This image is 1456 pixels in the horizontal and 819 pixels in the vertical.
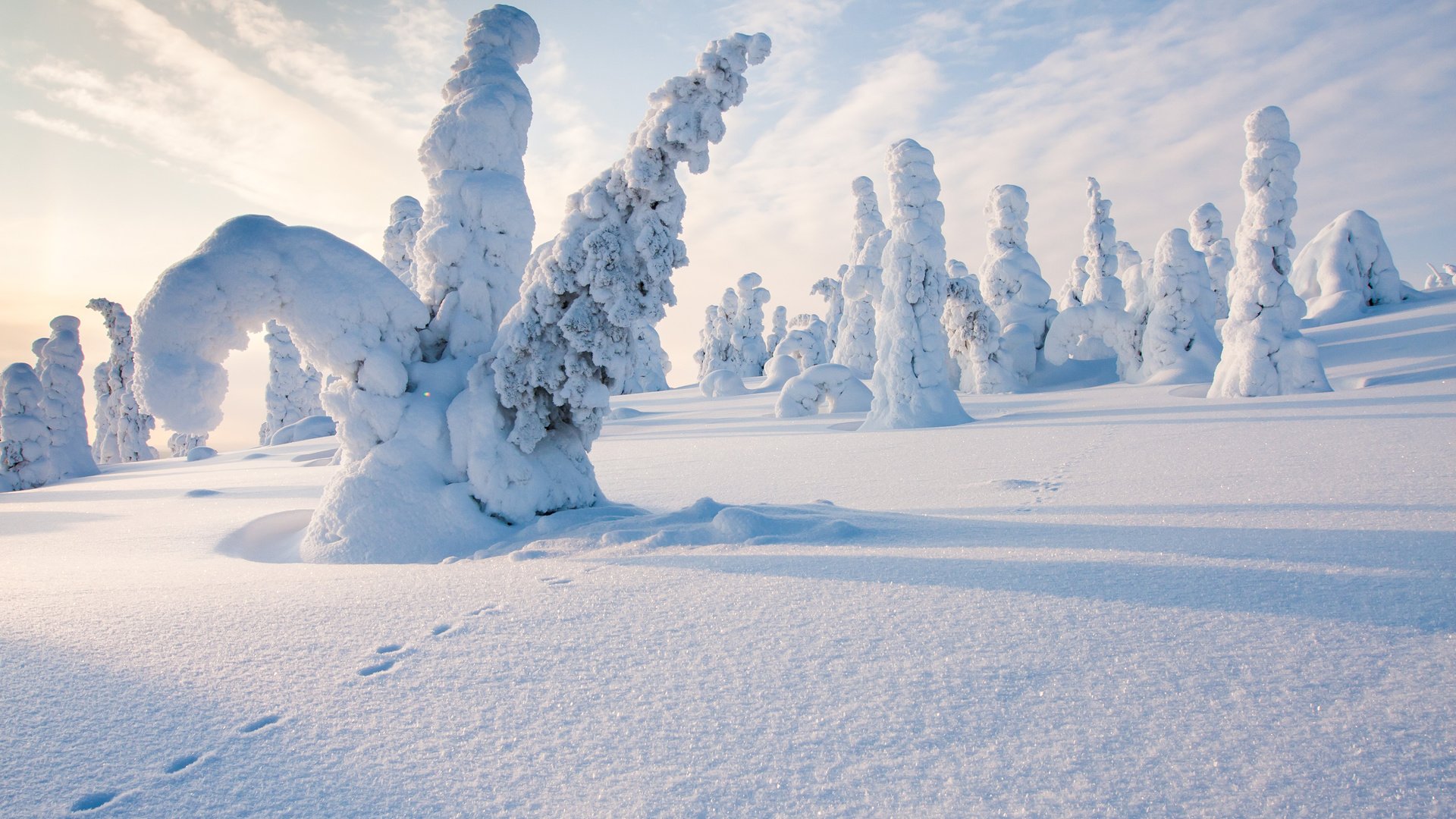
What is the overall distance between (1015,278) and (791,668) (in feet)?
73.9

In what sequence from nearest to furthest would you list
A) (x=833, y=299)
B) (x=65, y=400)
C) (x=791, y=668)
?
(x=791, y=668), (x=65, y=400), (x=833, y=299)

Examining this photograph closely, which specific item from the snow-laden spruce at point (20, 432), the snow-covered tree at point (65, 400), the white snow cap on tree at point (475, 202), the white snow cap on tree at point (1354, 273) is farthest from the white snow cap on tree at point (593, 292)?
the white snow cap on tree at point (1354, 273)

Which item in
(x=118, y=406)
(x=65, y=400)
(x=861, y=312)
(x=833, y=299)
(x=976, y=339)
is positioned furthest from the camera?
(x=833, y=299)

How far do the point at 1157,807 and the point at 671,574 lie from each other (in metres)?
2.30

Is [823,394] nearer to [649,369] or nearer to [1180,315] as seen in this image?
[1180,315]

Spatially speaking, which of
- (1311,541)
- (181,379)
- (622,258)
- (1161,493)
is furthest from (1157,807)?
(181,379)

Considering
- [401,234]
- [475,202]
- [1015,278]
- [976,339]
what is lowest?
[976,339]

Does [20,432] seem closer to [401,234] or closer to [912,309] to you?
[401,234]

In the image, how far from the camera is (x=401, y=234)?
76.9 ft

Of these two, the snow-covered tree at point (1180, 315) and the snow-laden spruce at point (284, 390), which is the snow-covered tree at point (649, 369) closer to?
the snow-laden spruce at point (284, 390)

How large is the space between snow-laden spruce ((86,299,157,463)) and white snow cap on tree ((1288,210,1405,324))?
3966cm

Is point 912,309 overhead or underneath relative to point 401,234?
underneath

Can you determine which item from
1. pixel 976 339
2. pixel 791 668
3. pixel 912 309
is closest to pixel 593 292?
pixel 791 668

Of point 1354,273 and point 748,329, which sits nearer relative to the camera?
point 1354,273
